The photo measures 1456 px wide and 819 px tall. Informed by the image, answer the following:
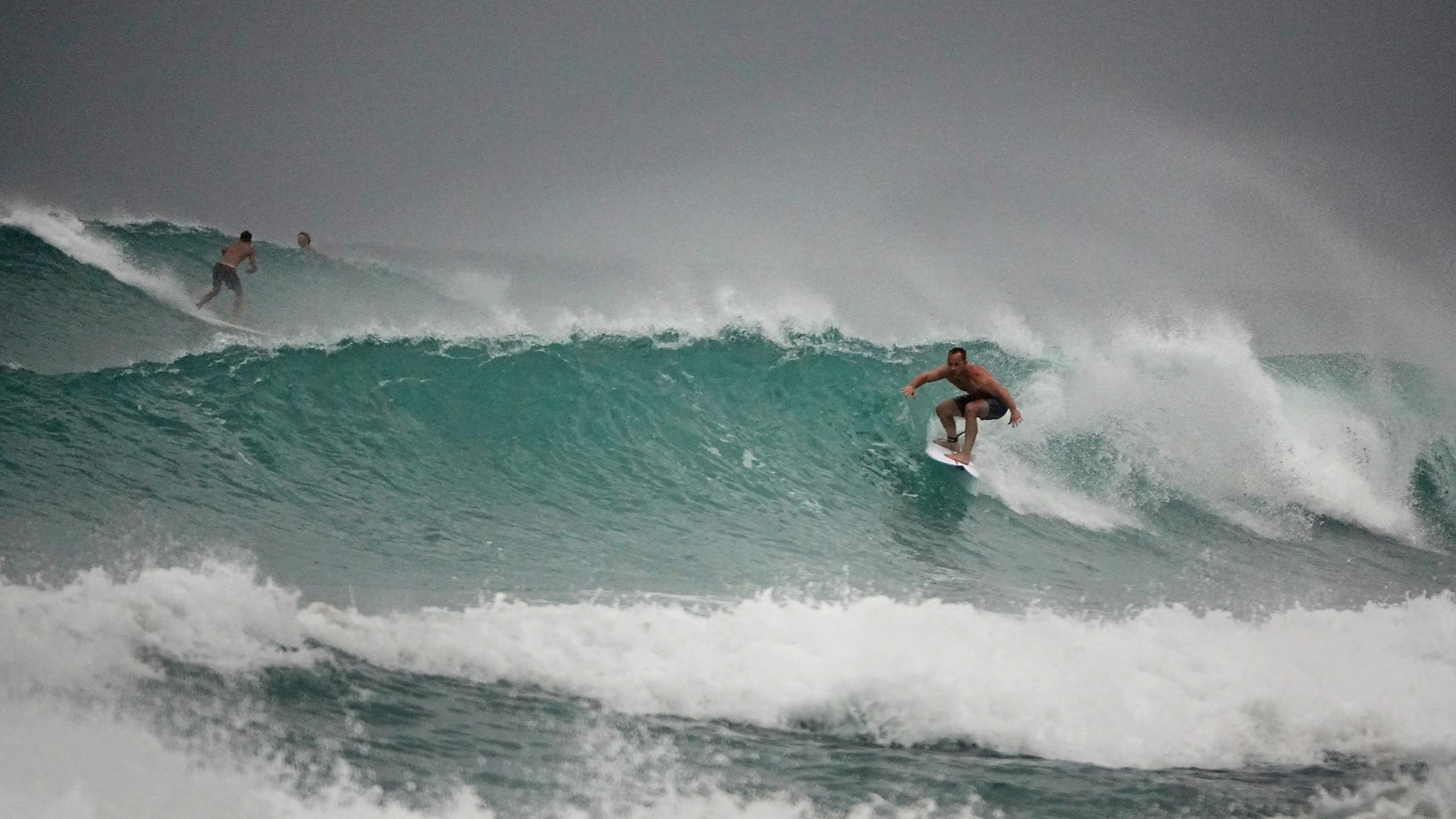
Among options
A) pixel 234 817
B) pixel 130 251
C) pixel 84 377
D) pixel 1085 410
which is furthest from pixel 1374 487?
pixel 130 251

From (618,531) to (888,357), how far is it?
3956 mm

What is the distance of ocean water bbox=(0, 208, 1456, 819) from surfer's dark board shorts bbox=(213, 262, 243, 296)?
0.84 metres

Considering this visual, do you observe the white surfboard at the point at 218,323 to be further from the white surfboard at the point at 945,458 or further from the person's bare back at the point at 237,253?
the white surfboard at the point at 945,458

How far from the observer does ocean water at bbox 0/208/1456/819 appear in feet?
10.6

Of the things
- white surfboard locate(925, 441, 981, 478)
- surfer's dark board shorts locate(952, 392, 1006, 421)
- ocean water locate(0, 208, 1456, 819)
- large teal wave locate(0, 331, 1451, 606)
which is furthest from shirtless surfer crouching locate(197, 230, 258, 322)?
surfer's dark board shorts locate(952, 392, 1006, 421)

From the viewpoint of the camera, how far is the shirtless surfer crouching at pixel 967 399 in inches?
252

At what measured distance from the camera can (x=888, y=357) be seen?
29.0ft

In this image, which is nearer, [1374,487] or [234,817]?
[234,817]

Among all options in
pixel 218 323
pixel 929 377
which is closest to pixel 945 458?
pixel 929 377

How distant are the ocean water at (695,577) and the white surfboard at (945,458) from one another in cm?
12

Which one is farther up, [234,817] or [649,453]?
[649,453]

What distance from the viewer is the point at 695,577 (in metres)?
5.01

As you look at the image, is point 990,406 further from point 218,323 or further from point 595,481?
point 218,323

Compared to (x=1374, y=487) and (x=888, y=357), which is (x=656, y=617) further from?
(x=1374, y=487)
